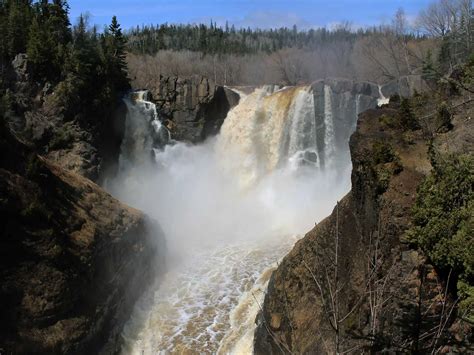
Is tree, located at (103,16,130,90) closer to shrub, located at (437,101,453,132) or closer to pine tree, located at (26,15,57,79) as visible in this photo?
pine tree, located at (26,15,57,79)

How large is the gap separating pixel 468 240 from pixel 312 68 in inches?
2730

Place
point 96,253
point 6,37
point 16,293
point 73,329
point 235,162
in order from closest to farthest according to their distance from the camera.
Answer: point 16,293 → point 73,329 → point 96,253 → point 6,37 → point 235,162

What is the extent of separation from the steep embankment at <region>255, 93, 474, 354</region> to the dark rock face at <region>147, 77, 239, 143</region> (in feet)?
101

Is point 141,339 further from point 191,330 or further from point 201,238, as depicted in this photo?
point 201,238

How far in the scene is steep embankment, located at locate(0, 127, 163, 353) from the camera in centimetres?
1636

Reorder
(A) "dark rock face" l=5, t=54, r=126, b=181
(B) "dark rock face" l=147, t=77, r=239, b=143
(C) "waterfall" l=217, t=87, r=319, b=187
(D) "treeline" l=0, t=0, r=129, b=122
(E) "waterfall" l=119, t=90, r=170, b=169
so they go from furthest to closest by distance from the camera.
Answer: (B) "dark rock face" l=147, t=77, r=239, b=143 → (E) "waterfall" l=119, t=90, r=170, b=169 → (C) "waterfall" l=217, t=87, r=319, b=187 → (D) "treeline" l=0, t=0, r=129, b=122 → (A) "dark rock face" l=5, t=54, r=126, b=181

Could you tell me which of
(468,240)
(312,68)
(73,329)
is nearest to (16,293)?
(73,329)

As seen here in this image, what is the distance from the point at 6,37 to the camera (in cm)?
3781

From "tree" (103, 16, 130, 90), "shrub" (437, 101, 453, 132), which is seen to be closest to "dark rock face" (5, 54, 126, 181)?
"tree" (103, 16, 130, 90)

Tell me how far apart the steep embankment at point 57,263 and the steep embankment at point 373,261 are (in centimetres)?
689

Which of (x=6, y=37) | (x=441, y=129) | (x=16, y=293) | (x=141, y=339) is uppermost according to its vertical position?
(x=6, y=37)

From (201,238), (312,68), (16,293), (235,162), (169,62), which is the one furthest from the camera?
(169,62)

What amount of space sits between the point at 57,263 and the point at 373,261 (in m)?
12.2

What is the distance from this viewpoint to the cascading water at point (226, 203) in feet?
68.5
